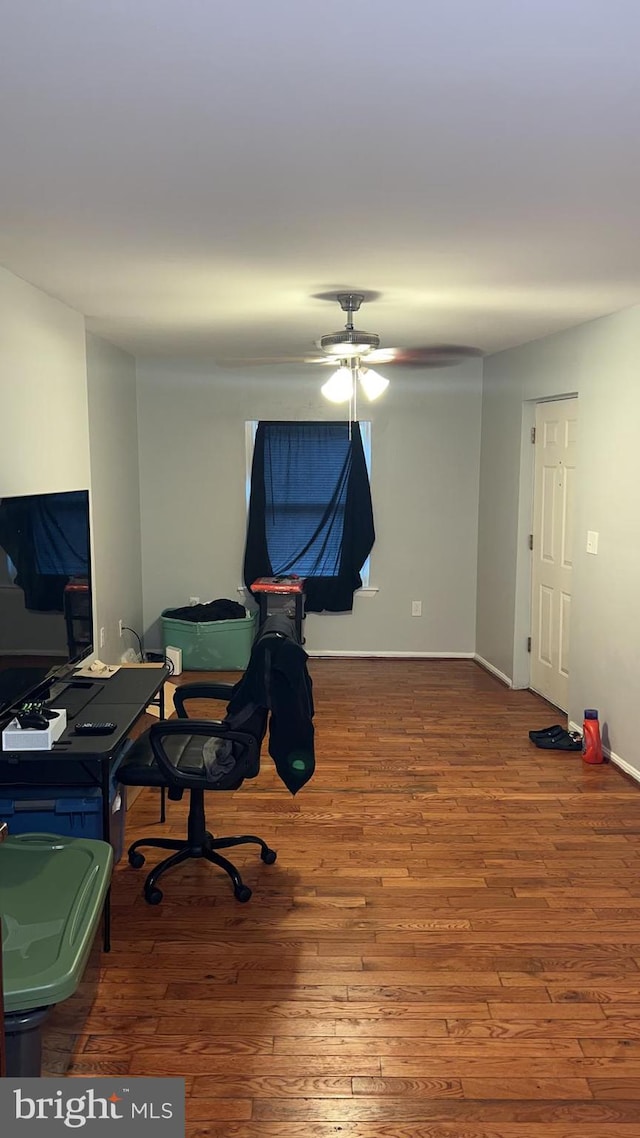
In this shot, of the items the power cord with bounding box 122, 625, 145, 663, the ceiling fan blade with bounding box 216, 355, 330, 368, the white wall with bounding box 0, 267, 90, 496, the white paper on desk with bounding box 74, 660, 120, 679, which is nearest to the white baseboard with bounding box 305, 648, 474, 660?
the power cord with bounding box 122, 625, 145, 663

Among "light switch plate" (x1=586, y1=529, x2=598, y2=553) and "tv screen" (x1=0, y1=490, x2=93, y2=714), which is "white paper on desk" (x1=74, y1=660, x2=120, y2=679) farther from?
"light switch plate" (x1=586, y1=529, x2=598, y2=553)

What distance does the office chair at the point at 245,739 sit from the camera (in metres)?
2.94

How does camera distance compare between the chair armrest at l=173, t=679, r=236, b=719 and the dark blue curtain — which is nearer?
the chair armrest at l=173, t=679, r=236, b=719

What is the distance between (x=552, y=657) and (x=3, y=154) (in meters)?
4.35

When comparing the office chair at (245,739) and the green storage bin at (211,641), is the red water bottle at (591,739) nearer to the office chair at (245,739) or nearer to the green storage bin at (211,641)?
the office chair at (245,739)

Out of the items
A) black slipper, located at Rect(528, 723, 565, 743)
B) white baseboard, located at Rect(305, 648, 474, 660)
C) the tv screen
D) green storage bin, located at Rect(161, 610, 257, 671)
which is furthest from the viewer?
white baseboard, located at Rect(305, 648, 474, 660)

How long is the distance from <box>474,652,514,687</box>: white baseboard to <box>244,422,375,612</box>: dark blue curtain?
3.69 ft

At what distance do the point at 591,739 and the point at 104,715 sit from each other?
259 centimetres

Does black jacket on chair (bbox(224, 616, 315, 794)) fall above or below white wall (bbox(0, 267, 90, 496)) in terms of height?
below

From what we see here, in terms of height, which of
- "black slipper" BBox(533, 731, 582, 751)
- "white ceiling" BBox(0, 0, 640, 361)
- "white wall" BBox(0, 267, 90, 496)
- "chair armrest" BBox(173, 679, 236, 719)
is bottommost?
"black slipper" BBox(533, 731, 582, 751)

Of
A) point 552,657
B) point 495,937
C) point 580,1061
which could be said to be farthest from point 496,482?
point 580,1061

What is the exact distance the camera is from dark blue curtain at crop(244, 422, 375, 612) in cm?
660

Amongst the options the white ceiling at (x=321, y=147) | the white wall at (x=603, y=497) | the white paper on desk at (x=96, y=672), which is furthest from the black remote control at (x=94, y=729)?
the white wall at (x=603, y=497)

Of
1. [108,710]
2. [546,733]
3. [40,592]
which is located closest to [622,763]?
[546,733]
